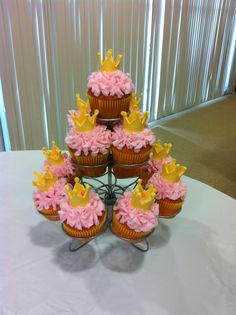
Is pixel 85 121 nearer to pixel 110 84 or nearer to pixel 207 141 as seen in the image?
pixel 110 84

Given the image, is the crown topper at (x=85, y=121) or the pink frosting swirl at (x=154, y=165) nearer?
the crown topper at (x=85, y=121)

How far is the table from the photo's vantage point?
0.66 meters

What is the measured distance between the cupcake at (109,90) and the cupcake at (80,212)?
19 centimetres

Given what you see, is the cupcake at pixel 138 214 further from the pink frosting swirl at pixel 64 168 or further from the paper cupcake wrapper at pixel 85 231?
the pink frosting swirl at pixel 64 168

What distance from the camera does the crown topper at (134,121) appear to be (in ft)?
2.30

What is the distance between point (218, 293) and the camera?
2.28ft

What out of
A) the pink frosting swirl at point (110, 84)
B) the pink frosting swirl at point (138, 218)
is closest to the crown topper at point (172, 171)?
the pink frosting swirl at point (138, 218)

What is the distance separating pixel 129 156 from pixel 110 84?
0.17 metres

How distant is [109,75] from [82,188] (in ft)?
0.88

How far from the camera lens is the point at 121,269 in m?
0.75

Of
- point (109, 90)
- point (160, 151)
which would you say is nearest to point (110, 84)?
point (109, 90)

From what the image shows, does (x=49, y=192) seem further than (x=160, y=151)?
No

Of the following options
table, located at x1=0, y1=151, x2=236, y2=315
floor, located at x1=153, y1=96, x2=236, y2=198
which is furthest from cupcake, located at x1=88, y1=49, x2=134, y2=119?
floor, located at x1=153, y1=96, x2=236, y2=198

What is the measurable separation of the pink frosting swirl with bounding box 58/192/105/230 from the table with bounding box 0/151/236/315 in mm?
157
